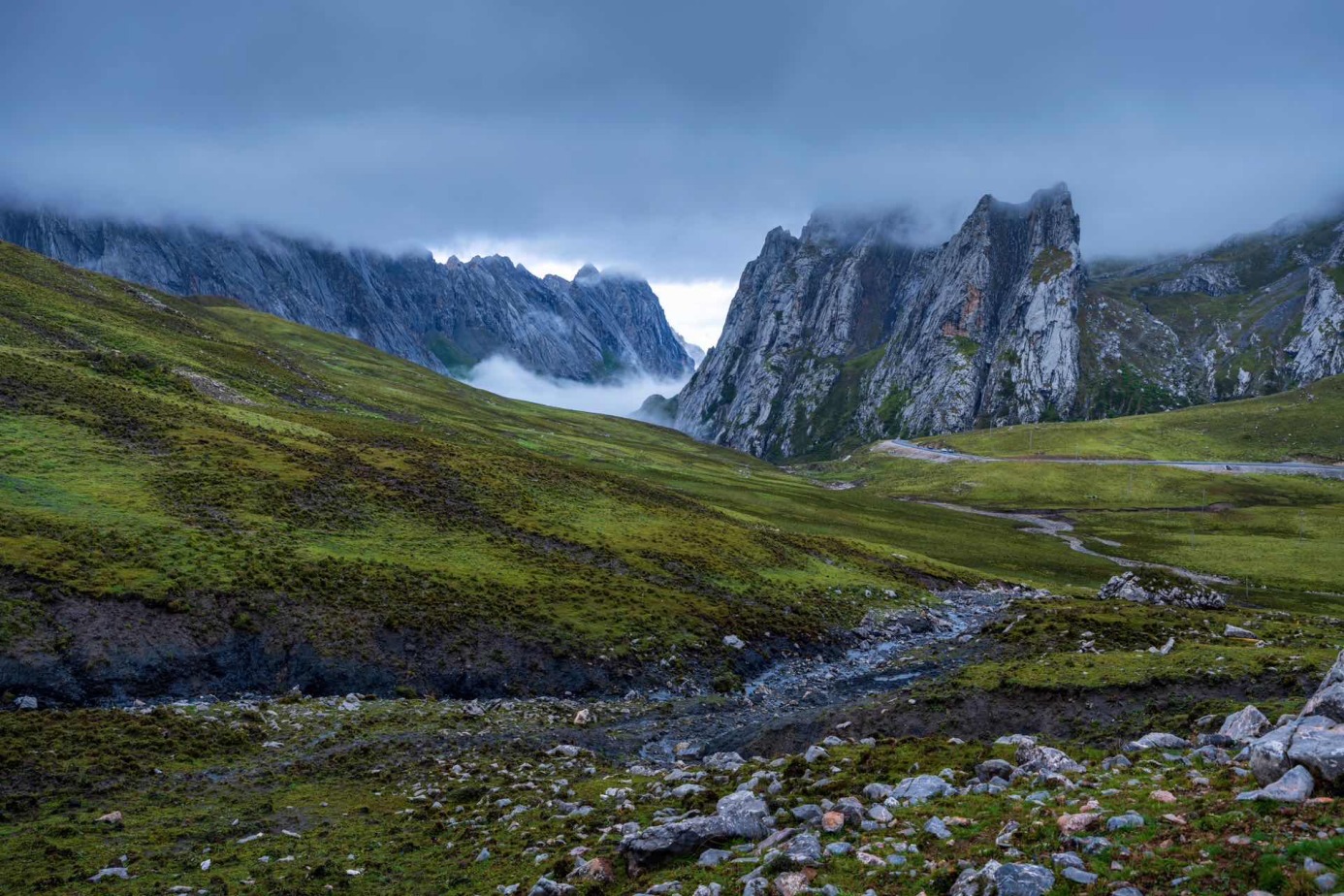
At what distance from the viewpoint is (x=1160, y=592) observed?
60406 mm

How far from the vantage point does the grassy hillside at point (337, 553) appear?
1401 inches

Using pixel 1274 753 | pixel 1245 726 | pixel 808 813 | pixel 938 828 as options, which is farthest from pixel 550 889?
pixel 1245 726

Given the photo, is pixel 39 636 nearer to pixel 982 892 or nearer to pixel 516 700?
pixel 516 700

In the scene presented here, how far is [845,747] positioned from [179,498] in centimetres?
4903

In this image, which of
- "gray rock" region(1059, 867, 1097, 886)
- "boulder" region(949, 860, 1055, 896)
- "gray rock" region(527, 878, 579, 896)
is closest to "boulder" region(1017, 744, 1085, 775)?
"gray rock" region(1059, 867, 1097, 886)

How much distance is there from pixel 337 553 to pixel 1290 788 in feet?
158

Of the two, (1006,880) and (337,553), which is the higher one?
(1006,880)

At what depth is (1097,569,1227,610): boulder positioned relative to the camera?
5928cm

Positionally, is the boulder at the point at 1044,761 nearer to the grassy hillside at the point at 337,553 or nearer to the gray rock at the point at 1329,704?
the gray rock at the point at 1329,704

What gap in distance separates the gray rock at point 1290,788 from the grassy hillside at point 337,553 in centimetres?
3027

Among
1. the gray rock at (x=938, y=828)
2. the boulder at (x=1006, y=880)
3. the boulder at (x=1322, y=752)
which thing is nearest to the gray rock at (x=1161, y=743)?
the boulder at (x=1322, y=752)

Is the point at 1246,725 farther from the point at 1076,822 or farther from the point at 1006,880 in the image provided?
the point at 1006,880

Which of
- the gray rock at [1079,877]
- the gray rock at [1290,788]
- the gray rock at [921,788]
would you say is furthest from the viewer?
the gray rock at [921,788]

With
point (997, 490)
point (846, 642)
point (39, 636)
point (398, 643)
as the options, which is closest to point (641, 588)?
point (846, 642)
